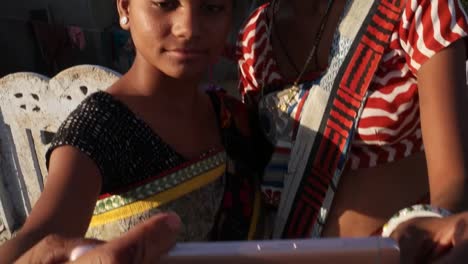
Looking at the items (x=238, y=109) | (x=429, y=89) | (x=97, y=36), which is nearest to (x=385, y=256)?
(x=429, y=89)

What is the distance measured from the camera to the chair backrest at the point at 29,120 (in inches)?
81.8

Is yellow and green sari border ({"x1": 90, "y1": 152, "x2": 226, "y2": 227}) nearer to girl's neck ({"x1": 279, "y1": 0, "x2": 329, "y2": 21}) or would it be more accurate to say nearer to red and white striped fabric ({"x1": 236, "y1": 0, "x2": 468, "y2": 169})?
red and white striped fabric ({"x1": 236, "y1": 0, "x2": 468, "y2": 169})

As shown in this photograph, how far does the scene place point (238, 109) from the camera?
5.04 ft

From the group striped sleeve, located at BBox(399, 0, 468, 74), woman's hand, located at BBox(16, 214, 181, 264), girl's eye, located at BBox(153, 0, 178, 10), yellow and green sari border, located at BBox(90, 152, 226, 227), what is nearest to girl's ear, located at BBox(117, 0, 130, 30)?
girl's eye, located at BBox(153, 0, 178, 10)

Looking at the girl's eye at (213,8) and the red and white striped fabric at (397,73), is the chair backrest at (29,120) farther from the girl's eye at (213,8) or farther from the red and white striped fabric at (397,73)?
the girl's eye at (213,8)

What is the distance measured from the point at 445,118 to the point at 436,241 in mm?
401

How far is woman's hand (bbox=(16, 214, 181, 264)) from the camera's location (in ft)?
2.09

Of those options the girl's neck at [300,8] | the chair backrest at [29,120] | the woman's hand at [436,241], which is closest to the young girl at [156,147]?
the girl's neck at [300,8]

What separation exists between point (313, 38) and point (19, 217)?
1.87m

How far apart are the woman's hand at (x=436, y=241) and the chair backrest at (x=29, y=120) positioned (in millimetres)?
1295

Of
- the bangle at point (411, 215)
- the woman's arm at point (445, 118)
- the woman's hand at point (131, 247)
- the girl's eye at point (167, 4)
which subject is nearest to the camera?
the woman's hand at point (131, 247)

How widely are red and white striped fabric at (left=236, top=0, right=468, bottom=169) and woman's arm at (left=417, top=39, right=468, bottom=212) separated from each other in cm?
3

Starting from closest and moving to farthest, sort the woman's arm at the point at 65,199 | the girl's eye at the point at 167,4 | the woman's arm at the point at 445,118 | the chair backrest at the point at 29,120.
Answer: the woman's arm at the point at 65,199
the woman's arm at the point at 445,118
the girl's eye at the point at 167,4
the chair backrest at the point at 29,120

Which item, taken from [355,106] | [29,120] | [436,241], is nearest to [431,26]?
[355,106]
